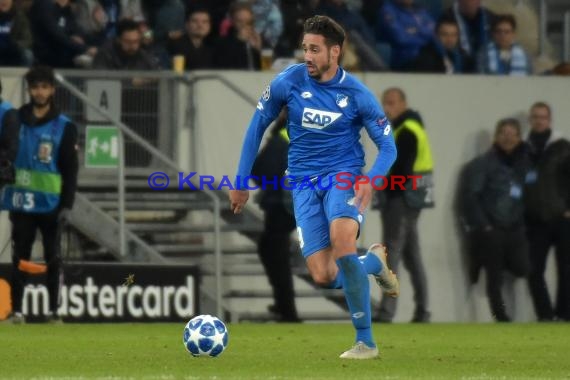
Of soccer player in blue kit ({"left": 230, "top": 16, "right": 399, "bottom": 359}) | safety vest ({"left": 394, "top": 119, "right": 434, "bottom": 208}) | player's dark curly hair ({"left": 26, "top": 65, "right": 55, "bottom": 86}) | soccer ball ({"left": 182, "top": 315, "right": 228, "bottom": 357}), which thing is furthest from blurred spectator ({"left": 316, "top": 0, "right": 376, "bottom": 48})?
soccer ball ({"left": 182, "top": 315, "right": 228, "bottom": 357})

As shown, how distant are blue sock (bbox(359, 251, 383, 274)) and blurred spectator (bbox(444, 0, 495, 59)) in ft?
31.0

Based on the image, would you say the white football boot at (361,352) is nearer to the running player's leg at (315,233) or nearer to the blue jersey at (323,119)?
the running player's leg at (315,233)

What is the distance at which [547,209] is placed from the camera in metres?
18.5

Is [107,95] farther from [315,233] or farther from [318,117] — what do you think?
[315,233]

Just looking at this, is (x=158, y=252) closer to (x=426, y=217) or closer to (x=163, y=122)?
(x=163, y=122)

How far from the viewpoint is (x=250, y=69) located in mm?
18734

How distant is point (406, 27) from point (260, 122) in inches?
364

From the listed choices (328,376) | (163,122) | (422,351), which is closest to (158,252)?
(163,122)

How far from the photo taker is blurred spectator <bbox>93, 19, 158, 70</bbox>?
1753 cm

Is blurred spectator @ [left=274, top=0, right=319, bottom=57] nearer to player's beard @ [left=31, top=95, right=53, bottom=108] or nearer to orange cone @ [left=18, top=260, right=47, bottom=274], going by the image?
player's beard @ [left=31, top=95, right=53, bottom=108]

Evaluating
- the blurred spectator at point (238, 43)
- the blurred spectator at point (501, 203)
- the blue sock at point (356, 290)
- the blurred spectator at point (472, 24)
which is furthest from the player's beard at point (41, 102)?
the blurred spectator at point (472, 24)

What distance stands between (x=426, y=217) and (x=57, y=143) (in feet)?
19.8

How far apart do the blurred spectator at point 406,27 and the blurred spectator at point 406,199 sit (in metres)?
2.14

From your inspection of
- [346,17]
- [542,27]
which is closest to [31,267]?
[346,17]
